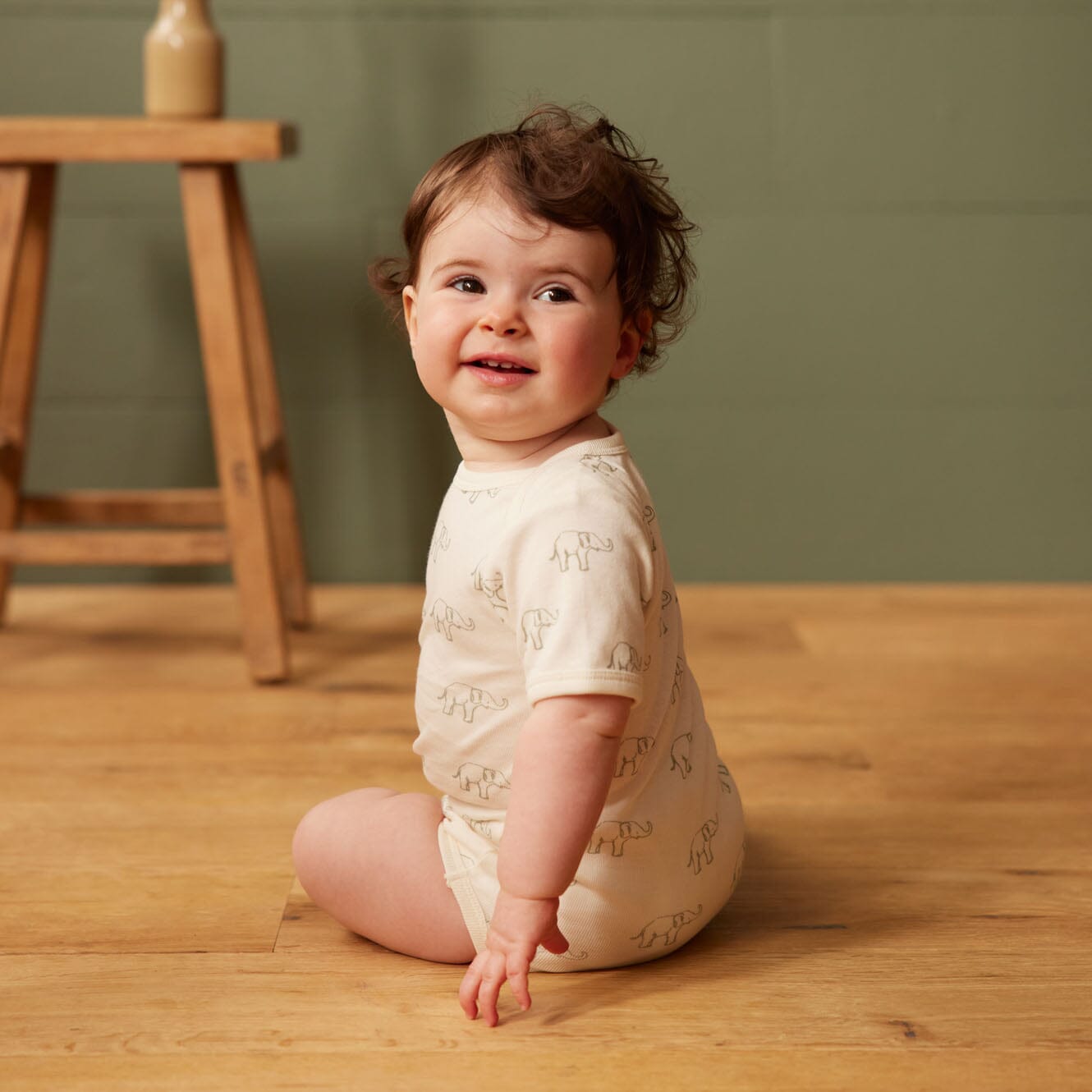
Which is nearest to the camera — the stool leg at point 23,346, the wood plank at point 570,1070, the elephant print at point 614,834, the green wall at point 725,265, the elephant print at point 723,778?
the wood plank at point 570,1070

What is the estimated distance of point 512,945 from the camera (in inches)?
33.2

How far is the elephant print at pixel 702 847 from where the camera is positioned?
0.96 metres

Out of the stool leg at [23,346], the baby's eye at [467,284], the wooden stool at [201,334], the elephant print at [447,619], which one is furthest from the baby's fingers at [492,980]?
the stool leg at [23,346]

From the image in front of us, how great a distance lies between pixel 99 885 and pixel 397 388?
104cm

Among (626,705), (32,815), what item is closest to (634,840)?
(626,705)

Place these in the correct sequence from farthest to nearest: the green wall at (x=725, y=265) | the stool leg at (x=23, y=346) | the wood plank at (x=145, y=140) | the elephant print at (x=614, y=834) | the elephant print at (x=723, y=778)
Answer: the green wall at (x=725, y=265) → the stool leg at (x=23, y=346) → the wood plank at (x=145, y=140) → the elephant print at (x=723, y=778) → the elephant print at (x=614, y=834)

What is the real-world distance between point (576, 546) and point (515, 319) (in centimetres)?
15

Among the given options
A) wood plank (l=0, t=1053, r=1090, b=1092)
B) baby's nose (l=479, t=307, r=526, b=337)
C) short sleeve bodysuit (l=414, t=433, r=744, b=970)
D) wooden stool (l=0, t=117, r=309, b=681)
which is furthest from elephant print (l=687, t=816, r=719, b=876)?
wooden stool (l=0, t=117, r=309, b=681)

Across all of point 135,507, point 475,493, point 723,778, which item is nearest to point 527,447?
point 475,493

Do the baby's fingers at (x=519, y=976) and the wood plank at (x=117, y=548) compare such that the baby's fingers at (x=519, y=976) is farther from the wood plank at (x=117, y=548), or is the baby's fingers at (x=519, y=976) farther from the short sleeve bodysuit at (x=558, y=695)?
the wood plank at (x=117, y=548)

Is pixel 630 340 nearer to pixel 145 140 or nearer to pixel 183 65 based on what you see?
pixel 145 140

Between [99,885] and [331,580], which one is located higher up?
[99,885]

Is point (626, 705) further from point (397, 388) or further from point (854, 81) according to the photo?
point (854, 81)

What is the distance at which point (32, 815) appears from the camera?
124 cm
